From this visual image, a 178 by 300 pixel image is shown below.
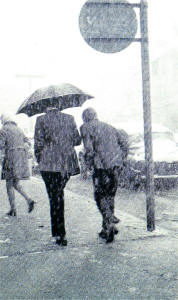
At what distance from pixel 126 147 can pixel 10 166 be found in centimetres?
266

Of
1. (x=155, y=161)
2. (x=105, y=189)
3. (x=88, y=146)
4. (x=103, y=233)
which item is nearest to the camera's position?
(x=88, y=146)

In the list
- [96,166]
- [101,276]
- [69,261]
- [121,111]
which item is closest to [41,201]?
[96,166]

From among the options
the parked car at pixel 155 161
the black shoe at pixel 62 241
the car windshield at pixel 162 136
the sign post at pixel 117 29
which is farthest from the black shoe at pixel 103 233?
the car windshield at pixel 162 136

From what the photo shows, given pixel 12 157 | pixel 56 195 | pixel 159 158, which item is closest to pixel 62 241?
pixel 56 195

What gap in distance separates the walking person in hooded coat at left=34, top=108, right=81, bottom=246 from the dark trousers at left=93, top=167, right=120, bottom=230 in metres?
0.39

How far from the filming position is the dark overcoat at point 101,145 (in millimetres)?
5703

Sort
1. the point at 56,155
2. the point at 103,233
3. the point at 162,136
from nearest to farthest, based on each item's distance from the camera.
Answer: the point at 56,155 < the point at 103,233 < the point at 162,136

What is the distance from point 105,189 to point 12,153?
2.52 m

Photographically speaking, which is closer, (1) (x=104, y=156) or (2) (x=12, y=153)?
(1) (x=104, y=156)

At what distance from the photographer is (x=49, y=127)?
5.62 m

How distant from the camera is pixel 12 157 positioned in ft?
25.5

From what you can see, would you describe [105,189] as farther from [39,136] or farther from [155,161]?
[155,161]

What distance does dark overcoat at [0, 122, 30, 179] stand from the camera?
304 inches

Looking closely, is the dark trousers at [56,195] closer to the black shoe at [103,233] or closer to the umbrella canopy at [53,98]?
the black shoe at [103,233]
